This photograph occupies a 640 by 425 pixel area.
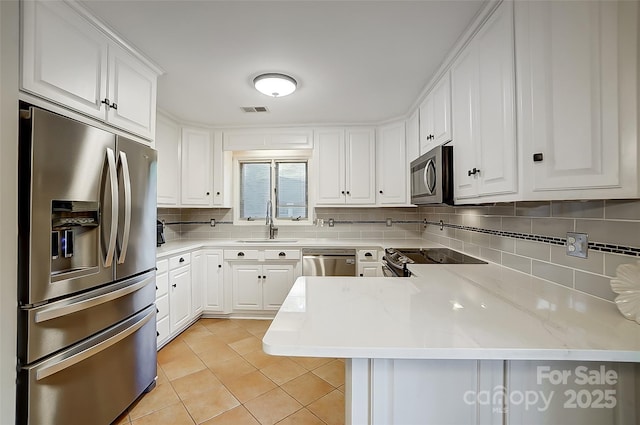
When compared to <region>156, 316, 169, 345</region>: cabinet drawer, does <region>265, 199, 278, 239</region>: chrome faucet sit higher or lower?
higher

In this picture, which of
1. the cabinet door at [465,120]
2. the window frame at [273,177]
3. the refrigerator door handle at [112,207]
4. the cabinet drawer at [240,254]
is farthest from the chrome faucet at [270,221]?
the cabinet door at [465,120]

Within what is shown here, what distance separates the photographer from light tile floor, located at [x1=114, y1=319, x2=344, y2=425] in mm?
1613

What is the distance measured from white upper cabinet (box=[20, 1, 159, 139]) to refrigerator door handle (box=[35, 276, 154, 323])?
0.97m

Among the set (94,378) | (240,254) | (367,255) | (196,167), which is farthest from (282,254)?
(94,378)

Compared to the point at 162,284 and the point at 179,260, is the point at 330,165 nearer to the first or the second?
the point at 179,260

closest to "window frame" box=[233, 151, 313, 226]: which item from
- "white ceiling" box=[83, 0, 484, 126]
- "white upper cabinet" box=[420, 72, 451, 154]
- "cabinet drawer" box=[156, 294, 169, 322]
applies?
"white ceiling" box=[83, 0, 484, 126]

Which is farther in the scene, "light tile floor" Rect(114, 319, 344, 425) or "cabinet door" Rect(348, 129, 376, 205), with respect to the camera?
"cabinet door" Rect(348, 129, 376, 205)

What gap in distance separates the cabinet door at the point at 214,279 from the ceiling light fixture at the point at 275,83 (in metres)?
1.86

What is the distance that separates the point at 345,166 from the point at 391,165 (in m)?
0.54

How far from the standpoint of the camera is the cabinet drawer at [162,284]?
7.43ft

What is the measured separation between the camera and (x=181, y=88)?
2281mm

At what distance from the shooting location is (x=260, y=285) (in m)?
3.04

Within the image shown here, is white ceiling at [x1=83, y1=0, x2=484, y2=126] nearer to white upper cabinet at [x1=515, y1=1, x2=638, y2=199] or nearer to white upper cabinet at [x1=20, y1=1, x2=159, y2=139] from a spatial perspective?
white upper cabinet at [x1=20, y1=1, x2=159, y2=139]

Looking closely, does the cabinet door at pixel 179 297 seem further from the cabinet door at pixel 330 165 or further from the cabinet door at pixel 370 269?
the cabinet door at pixel 370 269
